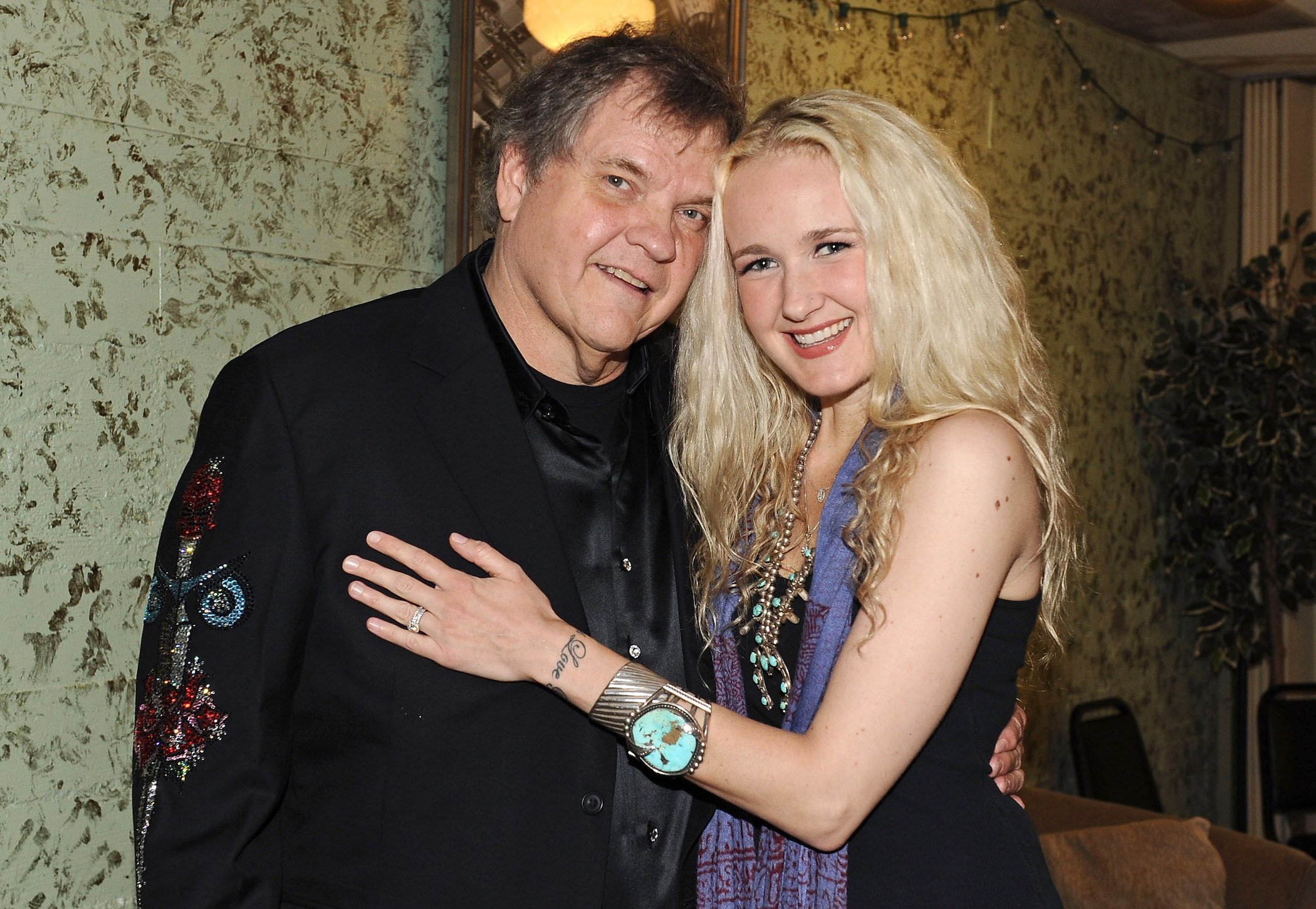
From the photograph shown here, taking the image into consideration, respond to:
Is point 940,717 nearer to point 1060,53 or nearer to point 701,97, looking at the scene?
point 701,97

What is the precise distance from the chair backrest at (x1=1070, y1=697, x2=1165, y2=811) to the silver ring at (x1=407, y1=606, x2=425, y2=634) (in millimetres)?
3490

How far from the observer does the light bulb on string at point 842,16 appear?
4020 millimetres

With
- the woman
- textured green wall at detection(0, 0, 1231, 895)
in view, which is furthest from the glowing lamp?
the woman

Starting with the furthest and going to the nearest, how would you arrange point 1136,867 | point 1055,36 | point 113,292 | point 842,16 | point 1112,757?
point 1055,36 < point 1112,757 < point 842,16 < point 1136,867 < point 113,292

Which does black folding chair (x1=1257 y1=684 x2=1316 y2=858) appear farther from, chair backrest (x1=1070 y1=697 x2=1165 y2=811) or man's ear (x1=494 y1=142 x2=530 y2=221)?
man's ear (x1=494 y1=142 x2=530 y2=221)

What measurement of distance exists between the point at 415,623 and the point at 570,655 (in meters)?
0.21

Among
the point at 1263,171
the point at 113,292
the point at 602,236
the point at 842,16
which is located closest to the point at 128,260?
the point at 113,292

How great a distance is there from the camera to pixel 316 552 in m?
1.67

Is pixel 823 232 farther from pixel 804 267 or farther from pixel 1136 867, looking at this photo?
pixel 1136 867

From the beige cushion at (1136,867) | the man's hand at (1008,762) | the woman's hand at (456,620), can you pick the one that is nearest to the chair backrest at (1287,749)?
the beige cushion at (1136,867)

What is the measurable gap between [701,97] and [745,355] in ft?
1.53

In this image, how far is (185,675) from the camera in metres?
1.61

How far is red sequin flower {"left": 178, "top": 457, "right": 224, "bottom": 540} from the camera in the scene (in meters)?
1.64

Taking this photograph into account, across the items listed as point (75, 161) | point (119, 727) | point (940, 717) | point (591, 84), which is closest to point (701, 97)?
point (591, 84)
